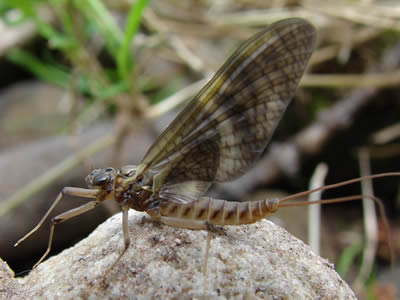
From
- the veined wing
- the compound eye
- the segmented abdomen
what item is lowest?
the segmented abdomen

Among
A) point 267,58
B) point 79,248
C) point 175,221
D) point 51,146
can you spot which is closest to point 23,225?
point 51,146

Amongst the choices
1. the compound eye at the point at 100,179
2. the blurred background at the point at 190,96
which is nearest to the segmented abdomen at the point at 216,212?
the compound eye at the point at 100,179

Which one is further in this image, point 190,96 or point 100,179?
point 190,96

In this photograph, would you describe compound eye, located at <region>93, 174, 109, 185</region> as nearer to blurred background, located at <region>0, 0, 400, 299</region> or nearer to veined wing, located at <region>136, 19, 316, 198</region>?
veined wing, located at <region>136, 19, 316, 198</region>

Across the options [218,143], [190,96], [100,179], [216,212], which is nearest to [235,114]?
[218,143]

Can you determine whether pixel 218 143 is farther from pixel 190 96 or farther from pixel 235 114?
pixel 190 96

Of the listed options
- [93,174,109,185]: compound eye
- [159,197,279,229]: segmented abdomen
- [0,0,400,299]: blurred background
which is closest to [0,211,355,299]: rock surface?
[159,197,279,229]: segmented abdomen

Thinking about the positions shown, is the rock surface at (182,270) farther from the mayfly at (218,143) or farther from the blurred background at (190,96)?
the blurred background at (190,96)
